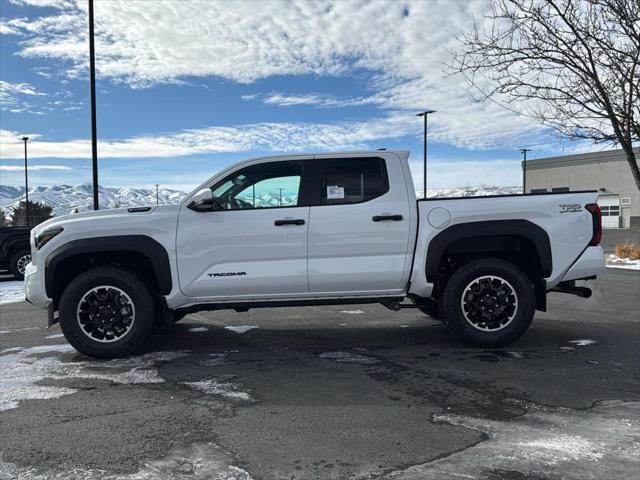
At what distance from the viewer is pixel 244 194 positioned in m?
5.47

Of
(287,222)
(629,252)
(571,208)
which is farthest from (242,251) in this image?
(629,252)

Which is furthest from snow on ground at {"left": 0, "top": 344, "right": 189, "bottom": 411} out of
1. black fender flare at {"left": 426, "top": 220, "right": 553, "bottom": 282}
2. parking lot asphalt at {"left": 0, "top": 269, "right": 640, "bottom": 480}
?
black fender flare at {"left": 426, "top": 220, "right": 553, "bottom": 282}

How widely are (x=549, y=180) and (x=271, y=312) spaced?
198ft

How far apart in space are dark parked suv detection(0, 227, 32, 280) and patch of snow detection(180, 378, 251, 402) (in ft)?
31.5

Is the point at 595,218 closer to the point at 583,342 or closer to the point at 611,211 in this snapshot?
the point at 583,342

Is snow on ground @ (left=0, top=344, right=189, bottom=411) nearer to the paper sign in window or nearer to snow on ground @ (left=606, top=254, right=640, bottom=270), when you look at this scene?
the paper sign in window

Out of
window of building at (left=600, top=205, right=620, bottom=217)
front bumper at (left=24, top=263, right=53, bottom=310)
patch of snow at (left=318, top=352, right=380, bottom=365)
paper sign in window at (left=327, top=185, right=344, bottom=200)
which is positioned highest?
window of building at (left=600, top=205, right=620, bottom=217)

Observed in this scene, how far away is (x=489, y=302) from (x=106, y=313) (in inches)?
158

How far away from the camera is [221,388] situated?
4.41 meters

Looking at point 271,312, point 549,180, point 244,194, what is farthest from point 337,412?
point 549,180

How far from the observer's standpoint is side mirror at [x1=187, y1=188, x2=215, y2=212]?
204 inches

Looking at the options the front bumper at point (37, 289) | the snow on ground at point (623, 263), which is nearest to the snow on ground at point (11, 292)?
the front bumper at point (37, 289)

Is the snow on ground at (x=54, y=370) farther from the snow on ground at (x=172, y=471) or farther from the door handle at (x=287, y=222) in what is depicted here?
the door handle at (x=287, y=222)

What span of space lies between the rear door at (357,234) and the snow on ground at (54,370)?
182 centimetres
